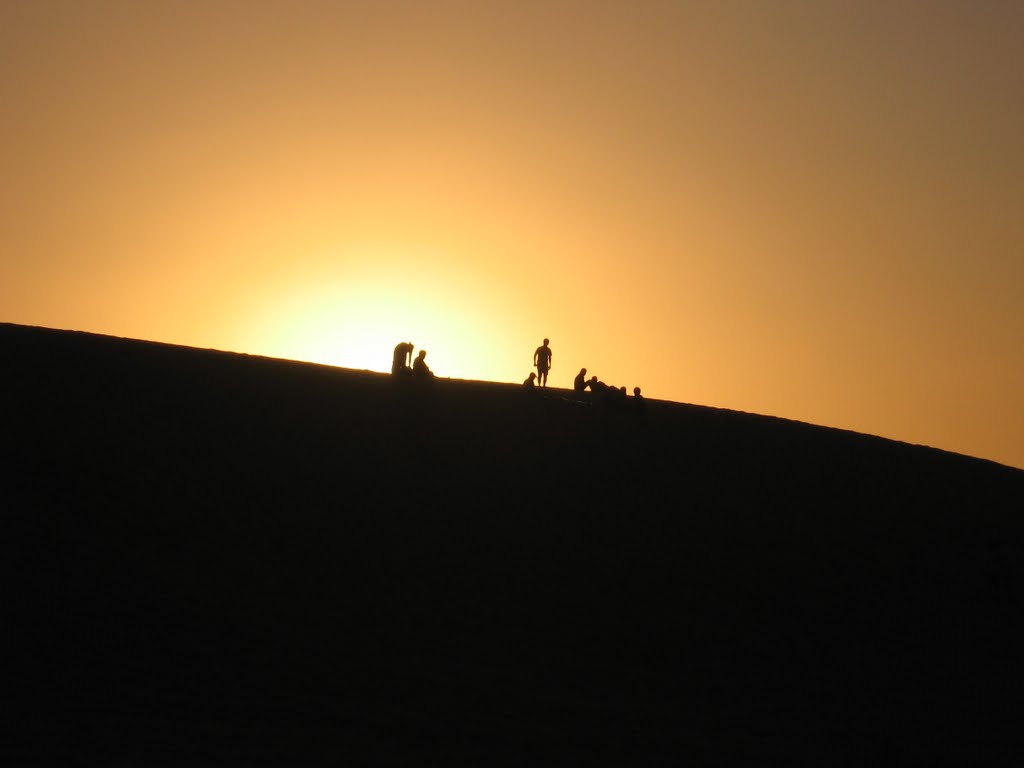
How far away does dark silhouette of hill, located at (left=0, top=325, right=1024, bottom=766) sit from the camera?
1170 centimetres

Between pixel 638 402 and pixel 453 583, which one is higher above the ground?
pixel 638 402

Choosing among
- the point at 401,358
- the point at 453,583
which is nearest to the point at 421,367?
the point at 401,358

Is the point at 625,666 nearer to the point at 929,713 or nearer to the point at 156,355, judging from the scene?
the point at 929,713

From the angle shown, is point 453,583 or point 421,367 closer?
point 453,583

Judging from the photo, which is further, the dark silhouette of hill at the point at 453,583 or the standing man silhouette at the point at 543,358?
the standing man silhouette at the point at 543,358

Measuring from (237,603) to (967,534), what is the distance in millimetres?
17179

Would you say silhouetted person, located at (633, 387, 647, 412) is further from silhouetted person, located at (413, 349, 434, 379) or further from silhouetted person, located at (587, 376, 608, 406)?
silhouetted person, located at (413, 349, 434, 379)

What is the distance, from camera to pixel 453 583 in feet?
56.2

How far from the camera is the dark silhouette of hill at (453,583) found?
11.7 m

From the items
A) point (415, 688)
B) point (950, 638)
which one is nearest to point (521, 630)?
point (415, 688)

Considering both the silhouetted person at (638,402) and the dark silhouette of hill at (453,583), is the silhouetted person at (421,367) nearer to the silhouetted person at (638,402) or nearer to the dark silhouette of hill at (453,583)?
the dark silhouette of hill at (453,583)

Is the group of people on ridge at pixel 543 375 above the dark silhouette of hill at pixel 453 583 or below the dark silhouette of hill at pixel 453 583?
above

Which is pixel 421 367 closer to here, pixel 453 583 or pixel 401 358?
pixel 401 358

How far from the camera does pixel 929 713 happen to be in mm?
14648
